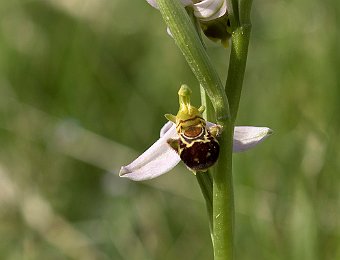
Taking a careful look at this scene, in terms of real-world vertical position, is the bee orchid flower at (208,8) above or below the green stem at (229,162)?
above

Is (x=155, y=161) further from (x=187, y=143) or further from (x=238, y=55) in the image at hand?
(x=238, y=55)

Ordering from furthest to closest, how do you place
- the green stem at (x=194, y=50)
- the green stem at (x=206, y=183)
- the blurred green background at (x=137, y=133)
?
the blurred green background at (x=137, y=133) → the green stem at (x=206, y=183) → the green stem at (x=194, y=50)

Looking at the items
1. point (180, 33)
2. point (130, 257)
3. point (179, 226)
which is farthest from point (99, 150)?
point (180, 33)

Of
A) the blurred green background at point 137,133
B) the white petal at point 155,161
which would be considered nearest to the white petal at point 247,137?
the white petal at point 155,161

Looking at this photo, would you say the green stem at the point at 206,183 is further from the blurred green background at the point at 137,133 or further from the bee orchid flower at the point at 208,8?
the blurred green background at the point at 137,133

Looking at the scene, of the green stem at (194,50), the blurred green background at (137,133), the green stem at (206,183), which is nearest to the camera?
the green stem at (194,50)

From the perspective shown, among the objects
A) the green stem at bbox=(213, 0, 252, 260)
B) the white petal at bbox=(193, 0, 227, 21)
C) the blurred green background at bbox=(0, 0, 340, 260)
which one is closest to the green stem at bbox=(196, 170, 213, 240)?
the green stem at bbox=(213, 0, 252, 260)

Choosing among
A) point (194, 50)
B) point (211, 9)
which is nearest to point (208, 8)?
point (211, 9)

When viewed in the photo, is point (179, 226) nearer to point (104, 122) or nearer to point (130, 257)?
point (130, 257)
